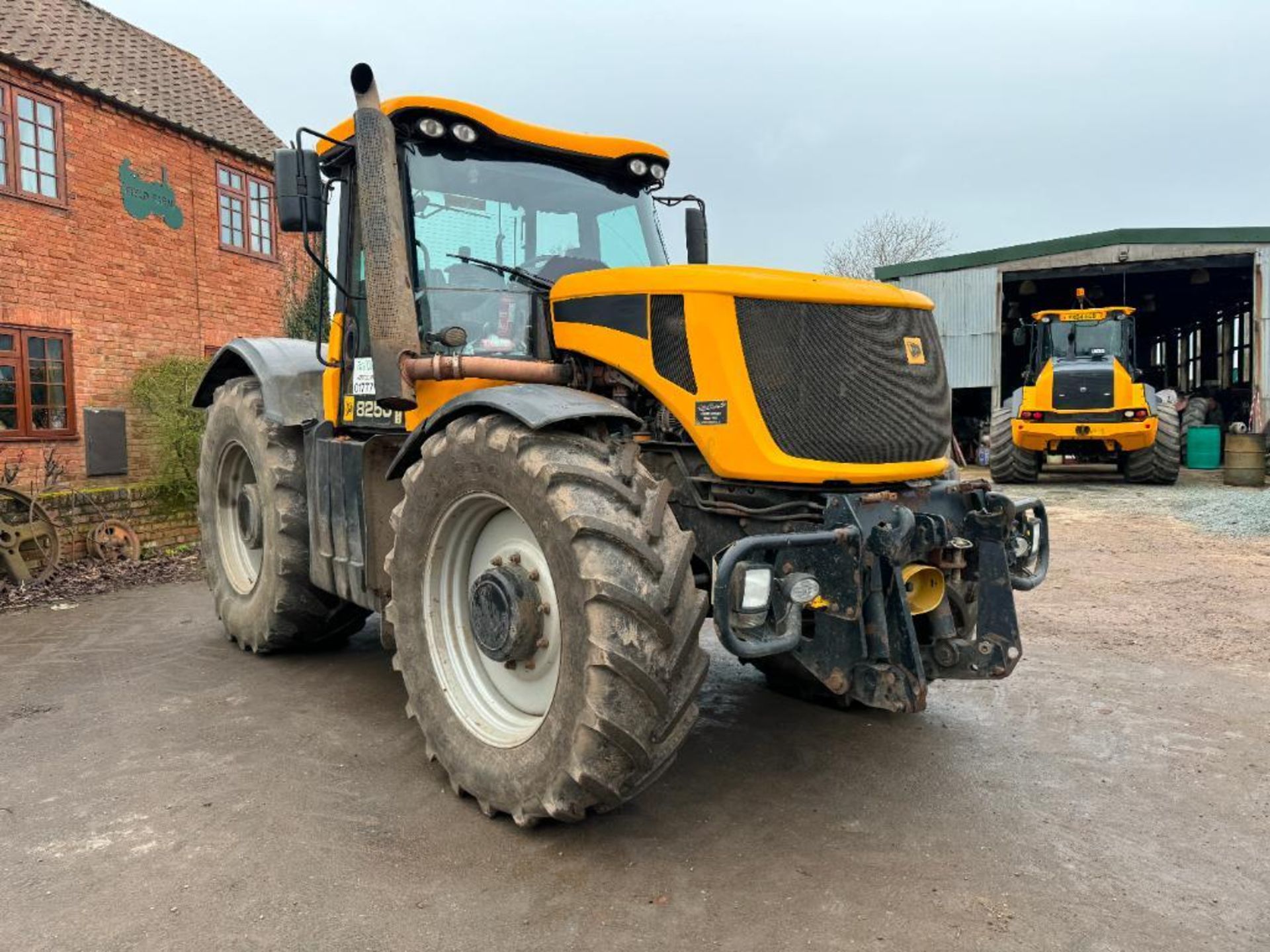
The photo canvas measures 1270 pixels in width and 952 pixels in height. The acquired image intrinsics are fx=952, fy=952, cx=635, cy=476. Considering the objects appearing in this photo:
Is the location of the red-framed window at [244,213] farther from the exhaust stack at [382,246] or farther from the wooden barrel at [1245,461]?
the wooden barrel at [1245,461]

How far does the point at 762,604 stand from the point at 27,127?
1157 centimetres

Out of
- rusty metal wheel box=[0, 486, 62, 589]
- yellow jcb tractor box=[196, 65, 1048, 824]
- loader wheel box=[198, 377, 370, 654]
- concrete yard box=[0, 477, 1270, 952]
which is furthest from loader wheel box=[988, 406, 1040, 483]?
rusty metal wheel box=[0, 486, 62, 589]

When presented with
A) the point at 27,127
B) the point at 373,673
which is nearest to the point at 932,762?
the point at 373,673

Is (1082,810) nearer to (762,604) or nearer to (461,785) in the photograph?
(762,604)

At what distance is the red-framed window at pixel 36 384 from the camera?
419 inches

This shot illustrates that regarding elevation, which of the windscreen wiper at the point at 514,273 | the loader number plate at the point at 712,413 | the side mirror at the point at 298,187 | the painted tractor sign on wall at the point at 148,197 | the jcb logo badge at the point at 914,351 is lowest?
the loader number plate at the point at 712,413

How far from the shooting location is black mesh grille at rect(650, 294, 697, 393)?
3281 millimetres

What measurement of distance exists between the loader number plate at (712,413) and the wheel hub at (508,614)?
31.2 inches

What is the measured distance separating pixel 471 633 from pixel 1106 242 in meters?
17.6

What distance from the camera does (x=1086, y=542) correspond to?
9.52 m

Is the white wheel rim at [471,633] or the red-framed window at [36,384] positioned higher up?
the red-framed window at [36,384]

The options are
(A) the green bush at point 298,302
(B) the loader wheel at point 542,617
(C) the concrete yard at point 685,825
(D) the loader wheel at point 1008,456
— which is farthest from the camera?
(D) the loader wheel at point 1008,456

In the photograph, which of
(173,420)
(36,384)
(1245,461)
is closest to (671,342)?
(173,420)

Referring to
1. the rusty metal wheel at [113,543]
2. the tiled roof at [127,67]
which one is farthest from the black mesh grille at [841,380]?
the tiled roof at [127,67]
